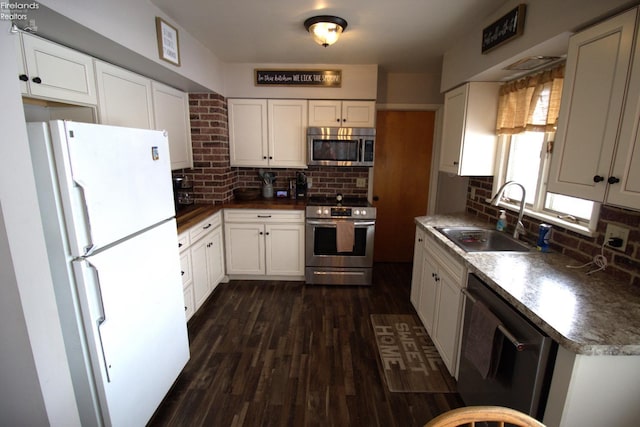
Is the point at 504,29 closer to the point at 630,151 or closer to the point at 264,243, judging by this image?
the point at 630,151

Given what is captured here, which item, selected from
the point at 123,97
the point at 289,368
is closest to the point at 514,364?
the point at 289,368

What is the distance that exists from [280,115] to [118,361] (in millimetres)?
Answer: 2742

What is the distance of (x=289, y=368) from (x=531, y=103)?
2.46 meters

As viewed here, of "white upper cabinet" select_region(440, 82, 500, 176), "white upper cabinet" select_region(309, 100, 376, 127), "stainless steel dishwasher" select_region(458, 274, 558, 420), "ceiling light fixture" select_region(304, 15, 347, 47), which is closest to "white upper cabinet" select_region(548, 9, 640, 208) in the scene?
"stainless steel dishwasher" select_region(458, 274, 558, 420)

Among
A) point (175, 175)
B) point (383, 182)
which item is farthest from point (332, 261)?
point (175, 175)

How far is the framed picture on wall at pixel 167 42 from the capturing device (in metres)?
2.00

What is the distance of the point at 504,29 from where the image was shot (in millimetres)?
1822

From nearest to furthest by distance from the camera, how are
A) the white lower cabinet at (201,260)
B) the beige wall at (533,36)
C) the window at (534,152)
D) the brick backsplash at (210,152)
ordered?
the beige wall at (533,36) → the window at (534,152) → the white lower cabinet at (201,260) → the brick backsplash at (210,152)

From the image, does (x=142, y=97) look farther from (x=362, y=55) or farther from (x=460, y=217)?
(x=460, y=217)

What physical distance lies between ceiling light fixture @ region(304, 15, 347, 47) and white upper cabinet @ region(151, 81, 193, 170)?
134 cm

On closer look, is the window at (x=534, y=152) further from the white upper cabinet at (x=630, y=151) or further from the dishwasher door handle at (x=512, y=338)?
the dishwasher door handle at (x=512, y=338)

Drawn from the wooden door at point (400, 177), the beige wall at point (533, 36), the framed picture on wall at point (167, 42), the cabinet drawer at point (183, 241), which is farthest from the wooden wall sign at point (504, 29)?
the cabinet drawer at point (183, 241)

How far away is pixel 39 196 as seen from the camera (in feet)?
3.62

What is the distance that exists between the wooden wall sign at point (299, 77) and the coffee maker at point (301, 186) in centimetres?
106
